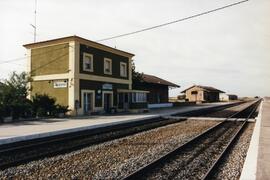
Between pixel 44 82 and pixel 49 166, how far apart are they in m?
20.1

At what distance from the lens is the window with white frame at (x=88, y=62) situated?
2634 cm

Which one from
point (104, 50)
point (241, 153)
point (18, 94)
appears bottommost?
point (241, 153)

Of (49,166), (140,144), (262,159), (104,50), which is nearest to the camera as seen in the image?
(262,159)

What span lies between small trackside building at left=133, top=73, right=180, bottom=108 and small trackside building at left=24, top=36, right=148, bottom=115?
361 inches

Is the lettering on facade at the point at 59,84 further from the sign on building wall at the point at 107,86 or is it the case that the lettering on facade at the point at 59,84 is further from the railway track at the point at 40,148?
the railway track at the point at 40,148

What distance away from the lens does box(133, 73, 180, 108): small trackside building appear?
40594mm

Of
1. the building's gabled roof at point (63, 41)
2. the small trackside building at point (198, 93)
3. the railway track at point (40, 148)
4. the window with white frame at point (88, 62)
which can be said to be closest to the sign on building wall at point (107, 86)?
the window with white frame at point (88, 62)

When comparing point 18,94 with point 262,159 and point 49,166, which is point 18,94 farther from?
point 262,159

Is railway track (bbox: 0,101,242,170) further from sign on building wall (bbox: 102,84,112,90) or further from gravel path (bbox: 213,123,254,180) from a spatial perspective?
sign on building wall (bbox: 102,84,112,90)

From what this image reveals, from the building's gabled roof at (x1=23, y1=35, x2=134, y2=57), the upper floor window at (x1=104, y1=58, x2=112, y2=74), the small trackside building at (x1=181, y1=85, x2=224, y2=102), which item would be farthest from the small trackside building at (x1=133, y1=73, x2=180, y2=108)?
the small trackside building at (x1=181, y1=85, x2=224, y2=102)

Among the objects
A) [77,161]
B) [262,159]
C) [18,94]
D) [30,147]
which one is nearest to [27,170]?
[77,161]

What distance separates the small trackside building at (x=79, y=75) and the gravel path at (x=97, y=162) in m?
14.4

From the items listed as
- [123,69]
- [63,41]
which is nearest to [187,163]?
[63,41]

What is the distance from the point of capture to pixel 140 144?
11.6m
